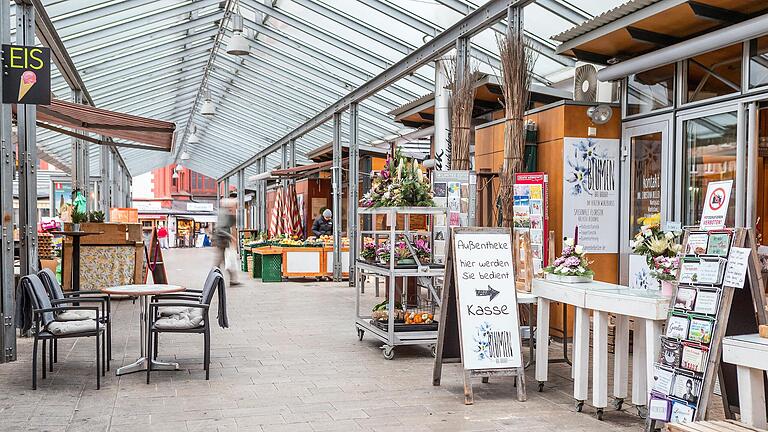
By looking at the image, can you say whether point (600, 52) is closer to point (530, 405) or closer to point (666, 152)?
point (666, 152)

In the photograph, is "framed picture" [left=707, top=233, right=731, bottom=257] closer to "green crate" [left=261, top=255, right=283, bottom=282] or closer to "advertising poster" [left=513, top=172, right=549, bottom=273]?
"advertising poster" [left=513, top=172, right=549, bottom=273]

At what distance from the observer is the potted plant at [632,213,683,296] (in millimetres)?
4312

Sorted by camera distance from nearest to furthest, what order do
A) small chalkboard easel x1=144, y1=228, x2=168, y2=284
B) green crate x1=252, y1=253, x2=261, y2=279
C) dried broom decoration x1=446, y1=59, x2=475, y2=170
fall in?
dried broom decoration x1=446, y1=59, x2=475, y2=170 → small chalkboard easel x1=144, y1=228, x2=168, y2=284 → green crate x1=252, y1=253, x2=261, y2=279

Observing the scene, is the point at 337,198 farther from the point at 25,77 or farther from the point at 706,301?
the point at 706,301

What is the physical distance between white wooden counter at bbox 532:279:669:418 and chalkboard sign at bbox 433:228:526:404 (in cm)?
41

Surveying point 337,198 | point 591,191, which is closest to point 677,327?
point 591,191

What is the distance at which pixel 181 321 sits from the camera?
5707mm

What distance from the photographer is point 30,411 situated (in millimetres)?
4766

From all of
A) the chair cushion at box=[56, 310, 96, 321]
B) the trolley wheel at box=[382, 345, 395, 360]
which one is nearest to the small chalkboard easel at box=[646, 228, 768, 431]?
the trolley wheel at box=[382, 345, 395, 360]

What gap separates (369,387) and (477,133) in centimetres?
417

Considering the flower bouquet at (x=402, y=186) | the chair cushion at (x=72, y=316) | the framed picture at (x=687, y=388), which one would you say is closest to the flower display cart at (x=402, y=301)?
the flower bouquet at (x=402, y=186)

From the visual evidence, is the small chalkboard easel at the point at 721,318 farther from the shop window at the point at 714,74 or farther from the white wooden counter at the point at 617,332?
the shop window at the point at 714,74

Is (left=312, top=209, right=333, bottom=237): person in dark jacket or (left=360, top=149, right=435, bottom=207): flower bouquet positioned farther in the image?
(left=312, top=209, right=333, bottom=237): person in dark jacket

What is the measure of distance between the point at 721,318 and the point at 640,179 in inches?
140
